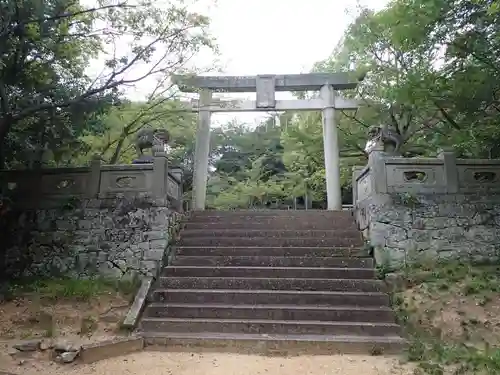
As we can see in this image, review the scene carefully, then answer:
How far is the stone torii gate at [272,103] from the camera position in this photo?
12.3m

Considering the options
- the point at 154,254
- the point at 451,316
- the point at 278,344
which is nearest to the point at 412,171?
the point at 451,316

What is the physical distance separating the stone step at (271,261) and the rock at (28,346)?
2.75 meters

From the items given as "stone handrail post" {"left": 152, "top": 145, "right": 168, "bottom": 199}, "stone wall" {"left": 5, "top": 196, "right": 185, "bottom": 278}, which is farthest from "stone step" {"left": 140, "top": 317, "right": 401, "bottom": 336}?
"stone handrail post" {"left": 152, "top": 145, "right": 168, "bottom": 199}

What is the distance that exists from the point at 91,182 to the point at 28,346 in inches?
139

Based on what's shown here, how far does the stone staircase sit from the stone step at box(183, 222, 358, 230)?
0.02 m

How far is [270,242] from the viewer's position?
8.39 metres

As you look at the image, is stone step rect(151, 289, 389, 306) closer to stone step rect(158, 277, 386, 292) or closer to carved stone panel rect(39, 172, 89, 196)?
stone step rect(158, 277, 386, 292)

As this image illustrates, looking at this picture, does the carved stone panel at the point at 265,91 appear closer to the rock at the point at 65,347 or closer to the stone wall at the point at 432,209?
the stone wall at the point at 432,209

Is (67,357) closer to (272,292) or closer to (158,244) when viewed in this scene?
(158,244)

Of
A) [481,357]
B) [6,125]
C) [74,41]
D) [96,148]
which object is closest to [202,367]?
[481,357]

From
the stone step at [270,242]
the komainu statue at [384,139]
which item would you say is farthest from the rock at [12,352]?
the komainu statue at [384,139]

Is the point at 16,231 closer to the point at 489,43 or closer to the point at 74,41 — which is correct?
the point at 74,41

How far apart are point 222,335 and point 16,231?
485 centimetres

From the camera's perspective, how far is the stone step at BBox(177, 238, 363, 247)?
8281mm
